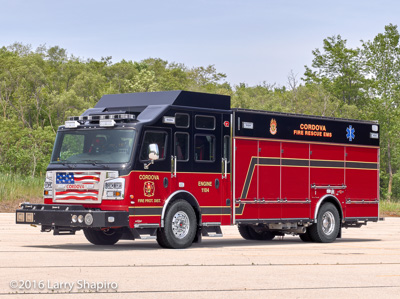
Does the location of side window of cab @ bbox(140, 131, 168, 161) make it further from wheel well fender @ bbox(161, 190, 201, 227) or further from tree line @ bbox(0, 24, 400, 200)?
tree line @ bbox(0, 24, 400, 200)

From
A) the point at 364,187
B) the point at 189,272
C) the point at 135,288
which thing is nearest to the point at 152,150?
the point at 189,272

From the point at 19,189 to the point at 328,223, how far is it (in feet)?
58.4

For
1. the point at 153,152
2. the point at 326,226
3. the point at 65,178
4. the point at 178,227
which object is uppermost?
the point at 153,152

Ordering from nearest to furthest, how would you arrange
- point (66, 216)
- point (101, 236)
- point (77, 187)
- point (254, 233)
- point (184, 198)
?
point (66, 216) → point (77, 187) → point (184, 198) → point (101, 236) → point (254, 233)

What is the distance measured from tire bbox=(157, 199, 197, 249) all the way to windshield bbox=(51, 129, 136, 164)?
164cm

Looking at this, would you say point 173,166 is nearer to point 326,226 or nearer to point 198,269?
point 198,269

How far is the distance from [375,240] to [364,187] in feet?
5.18

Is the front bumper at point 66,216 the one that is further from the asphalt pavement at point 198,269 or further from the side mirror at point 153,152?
the side mirror at point 153,152

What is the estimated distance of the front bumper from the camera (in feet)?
55.8

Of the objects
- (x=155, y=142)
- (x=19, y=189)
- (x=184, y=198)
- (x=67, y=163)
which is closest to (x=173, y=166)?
(x=155, y=142)

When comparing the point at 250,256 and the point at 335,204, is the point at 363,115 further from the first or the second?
the point at 250,256

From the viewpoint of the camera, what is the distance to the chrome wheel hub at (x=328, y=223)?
2191 cm

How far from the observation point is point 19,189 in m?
36.0

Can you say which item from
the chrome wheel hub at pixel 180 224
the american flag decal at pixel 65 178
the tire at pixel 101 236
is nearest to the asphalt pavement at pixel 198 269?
the tire at pixel 101 236
